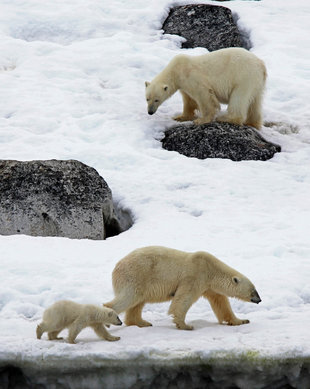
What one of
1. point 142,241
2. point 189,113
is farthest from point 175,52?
point 142,241

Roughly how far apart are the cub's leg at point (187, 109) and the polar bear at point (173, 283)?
6734mm

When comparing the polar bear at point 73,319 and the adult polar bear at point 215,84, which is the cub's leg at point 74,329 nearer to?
the polar bear at point 73,319

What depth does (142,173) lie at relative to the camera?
36.8 feet

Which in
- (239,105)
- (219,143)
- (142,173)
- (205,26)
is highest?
(239,105)

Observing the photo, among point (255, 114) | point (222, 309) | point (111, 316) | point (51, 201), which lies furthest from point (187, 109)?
point (111, 316)

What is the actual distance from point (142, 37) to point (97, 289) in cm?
1103

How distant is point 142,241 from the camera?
8977mm

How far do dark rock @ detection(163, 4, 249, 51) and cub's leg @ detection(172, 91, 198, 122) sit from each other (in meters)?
4.65

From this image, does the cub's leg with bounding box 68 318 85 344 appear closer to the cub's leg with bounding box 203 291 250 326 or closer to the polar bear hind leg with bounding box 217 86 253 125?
the cub's leg with bounding box 203 291 250 326

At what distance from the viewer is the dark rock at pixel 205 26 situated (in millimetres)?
17688

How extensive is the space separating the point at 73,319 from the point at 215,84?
291 inches

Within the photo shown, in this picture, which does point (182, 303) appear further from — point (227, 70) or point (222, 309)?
point (227, 70)

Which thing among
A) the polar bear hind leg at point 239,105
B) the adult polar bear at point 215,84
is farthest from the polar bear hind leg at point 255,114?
the polar bear hind leg at point 239,105

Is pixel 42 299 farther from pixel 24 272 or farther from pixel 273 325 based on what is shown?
pixel 273 325
